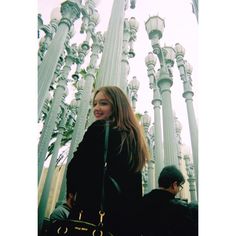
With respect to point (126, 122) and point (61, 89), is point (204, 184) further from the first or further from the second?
point (61, 89)

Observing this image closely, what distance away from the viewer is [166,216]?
5.92 feet

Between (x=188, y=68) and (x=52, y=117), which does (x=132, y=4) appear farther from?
(x=52, y=117)

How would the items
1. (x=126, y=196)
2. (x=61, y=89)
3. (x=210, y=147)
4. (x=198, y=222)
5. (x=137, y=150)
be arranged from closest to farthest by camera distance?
1. (x=126, y=196)
2. (x=137, y=150)
3. (x=198, y=222)
4. (x=210, y=147)
5. (x=61, y=89)

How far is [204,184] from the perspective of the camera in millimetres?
1895

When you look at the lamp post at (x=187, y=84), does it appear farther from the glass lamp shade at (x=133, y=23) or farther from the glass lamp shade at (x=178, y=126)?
the glass lamp shade at (x=178, y=126)

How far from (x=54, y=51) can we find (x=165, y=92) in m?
1.86

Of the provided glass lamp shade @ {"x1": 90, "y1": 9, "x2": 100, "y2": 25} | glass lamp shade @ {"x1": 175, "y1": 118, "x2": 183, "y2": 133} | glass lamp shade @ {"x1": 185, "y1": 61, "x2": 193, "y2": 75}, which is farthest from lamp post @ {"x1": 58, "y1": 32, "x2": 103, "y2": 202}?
glass lamp shade @ {"x1": 175, "y1": 118, "x2": 183, "y2": 133}

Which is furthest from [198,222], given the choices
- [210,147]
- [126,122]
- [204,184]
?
Result: [126,122]

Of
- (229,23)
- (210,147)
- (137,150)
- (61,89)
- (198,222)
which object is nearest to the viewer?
(137,150)

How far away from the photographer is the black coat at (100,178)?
1419mm


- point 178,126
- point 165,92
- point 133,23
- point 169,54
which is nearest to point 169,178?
point 165,92

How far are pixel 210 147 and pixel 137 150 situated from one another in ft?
2.19

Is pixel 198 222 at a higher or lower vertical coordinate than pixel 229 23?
lower

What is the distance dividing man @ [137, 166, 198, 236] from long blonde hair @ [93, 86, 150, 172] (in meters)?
0.31
